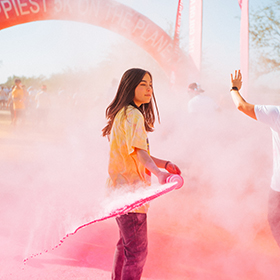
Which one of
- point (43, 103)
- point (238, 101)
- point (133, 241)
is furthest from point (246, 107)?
point (43, 103)

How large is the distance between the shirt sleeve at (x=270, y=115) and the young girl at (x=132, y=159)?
593 mm

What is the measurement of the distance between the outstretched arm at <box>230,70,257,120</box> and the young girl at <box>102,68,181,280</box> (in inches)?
22.6

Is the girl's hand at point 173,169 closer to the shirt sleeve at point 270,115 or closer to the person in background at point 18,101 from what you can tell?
the shirt sleeve at point 270,115

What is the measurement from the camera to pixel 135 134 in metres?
1.29

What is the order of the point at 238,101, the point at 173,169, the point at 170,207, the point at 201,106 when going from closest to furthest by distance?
1. the point at 173,169
2. the point at 238,101
3. the point at 170,207
4. the point at 201,106

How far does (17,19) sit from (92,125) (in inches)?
144

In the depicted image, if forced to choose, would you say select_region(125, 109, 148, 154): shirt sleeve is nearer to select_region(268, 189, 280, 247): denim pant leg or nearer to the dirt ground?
select_region(268, 189, 280, 247): denim pant leg

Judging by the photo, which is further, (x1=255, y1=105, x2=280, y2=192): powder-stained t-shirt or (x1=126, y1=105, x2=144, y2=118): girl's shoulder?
(x1=255, y1=105, x2=280, y2=192): powder-stained t-shirt

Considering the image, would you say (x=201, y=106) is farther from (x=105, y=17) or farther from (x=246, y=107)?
(x=105, y=17)

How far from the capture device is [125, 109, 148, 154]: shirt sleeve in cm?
128

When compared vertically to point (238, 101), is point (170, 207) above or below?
below

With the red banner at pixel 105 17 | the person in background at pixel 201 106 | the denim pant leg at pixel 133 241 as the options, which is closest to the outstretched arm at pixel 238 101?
the denim pant leg at pixel 133 241

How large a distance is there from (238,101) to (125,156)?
0.79 metres

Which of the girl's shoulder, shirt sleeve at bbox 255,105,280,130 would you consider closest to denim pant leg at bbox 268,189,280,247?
shirt sleeve at bbox 255,105,280,130
